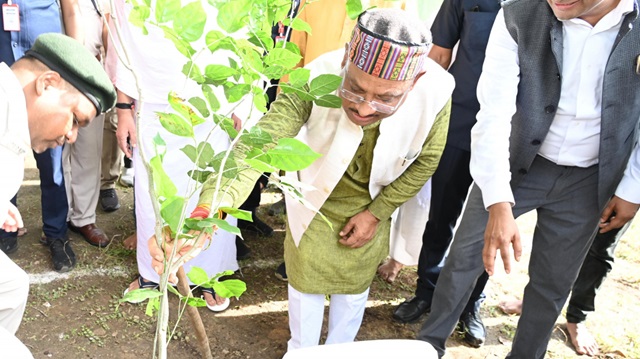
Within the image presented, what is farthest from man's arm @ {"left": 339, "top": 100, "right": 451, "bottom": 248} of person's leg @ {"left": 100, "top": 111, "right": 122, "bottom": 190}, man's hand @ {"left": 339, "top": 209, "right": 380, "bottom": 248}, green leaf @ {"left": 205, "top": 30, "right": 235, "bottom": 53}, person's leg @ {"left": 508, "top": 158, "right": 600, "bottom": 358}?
person's leg @ {"left": 100, "top": 111, "right": 122, "bottom": 190}

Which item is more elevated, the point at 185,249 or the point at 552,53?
the point at 552,53

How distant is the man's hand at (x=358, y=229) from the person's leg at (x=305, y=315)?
29 centimetres

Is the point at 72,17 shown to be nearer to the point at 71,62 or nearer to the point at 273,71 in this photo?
the point at 71,62

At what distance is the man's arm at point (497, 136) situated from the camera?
7.06 feet

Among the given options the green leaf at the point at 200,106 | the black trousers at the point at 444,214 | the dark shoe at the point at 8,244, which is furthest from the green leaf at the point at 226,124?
the dark shoe at the point at 8,244

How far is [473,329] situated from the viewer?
10.1 feet

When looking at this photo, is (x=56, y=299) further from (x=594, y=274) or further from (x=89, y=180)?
(x=594, y=274)

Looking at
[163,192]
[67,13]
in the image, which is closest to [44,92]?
[163,192]

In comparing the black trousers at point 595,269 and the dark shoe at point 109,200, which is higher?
the black trousers at point 595,269

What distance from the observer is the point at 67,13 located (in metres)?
3.01

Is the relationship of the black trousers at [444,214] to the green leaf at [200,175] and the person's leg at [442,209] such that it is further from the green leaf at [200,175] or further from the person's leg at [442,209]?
the green leaf at [200,175]

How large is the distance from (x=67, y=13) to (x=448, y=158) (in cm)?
213

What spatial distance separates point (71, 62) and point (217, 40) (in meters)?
0.92

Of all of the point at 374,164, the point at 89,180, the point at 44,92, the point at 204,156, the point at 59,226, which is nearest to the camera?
the point at 204,156
